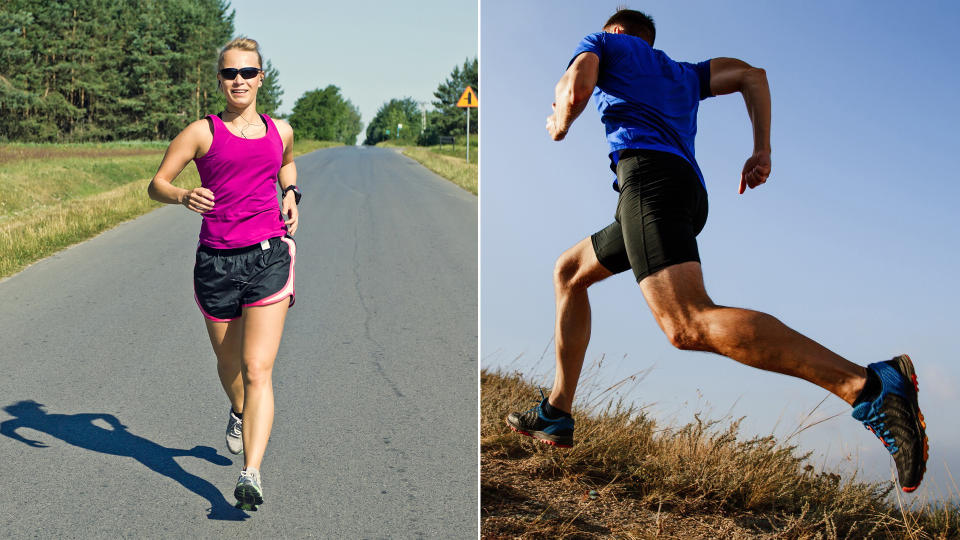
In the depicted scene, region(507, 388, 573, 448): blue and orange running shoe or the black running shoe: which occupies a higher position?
region(507, 388, 573, 448): blue and orange running shoe

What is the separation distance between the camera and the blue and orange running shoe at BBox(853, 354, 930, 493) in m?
1.88


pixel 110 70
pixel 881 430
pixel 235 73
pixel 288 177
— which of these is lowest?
pixel 881 430

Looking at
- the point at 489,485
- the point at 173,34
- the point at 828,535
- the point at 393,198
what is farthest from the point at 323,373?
the point at 173,34

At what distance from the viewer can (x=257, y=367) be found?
10.2 feet

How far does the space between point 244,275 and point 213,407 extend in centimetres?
217

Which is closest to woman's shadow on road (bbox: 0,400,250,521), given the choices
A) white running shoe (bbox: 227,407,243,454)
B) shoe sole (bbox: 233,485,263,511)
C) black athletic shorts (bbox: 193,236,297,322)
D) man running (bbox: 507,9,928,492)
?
white running shoe (bbox: 227,407,243,454)

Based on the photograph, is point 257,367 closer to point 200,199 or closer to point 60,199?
point 200,199

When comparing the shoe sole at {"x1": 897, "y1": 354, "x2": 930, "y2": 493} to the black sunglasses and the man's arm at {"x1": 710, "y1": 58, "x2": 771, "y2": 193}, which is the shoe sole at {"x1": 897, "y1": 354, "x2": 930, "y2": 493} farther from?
the black sunglasses

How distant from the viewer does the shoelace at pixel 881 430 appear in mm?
1892

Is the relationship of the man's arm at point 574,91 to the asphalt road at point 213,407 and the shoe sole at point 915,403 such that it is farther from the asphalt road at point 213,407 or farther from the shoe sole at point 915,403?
the asphalt road at point 213,407

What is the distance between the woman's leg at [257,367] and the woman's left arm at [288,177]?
12.3 inches

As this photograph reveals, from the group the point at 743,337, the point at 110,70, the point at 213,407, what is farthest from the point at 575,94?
the point at 110,70

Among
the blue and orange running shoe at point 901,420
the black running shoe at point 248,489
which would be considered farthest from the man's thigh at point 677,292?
the black running shoe at point 248,489

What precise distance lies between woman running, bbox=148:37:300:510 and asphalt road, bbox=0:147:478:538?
0.64 metres
